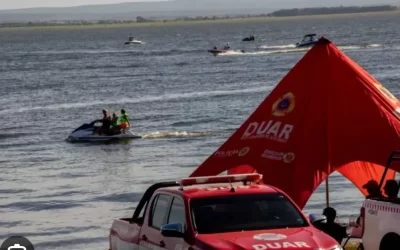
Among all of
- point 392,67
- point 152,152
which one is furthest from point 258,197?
point 392,67

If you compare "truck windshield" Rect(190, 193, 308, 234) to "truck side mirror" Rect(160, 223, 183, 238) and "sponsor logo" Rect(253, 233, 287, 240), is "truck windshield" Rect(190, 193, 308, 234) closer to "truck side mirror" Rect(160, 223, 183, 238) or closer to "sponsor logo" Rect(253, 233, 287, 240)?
"truck side mirror" Rect(160, 223, 183, 238)

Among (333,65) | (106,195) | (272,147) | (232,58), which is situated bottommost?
(232,58)

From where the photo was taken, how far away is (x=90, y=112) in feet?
195

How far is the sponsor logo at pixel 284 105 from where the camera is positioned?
17.0m

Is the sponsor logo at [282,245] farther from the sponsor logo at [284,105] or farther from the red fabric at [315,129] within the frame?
the sponsor logo at [284,105]

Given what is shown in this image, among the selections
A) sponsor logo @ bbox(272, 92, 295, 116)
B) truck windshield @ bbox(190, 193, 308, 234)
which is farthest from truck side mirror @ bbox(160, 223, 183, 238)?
sponsor logo @ bbox(272, 92, 295, 116)

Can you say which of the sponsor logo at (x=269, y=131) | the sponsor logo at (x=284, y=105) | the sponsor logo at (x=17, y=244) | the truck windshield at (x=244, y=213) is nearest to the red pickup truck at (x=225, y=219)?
the truck windshield at (x=244, y=213)

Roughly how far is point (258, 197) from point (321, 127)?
427cm

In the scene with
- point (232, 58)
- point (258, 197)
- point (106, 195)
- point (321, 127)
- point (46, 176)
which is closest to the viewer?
point (258, 197)

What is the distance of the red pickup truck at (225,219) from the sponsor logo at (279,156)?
123 inches

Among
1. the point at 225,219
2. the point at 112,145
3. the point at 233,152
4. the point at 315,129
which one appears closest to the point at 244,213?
the point at 225,219

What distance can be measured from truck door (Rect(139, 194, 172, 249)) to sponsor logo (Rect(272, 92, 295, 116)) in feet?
14.3

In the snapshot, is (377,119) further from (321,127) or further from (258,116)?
(258,116)

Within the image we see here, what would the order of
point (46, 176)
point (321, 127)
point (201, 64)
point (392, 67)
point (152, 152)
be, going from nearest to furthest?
point (321, 127) < point (46, 176) < point (152, 152) < point (392, 67) < point (201, 64)
